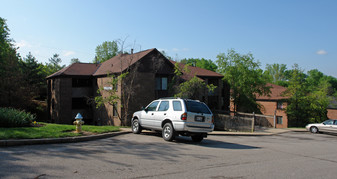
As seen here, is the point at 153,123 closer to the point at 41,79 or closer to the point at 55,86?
the point at 55,86

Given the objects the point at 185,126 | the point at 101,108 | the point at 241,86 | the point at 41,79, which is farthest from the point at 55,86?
the point at 185,126

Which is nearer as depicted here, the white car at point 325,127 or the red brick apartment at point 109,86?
the white car at point 325,127

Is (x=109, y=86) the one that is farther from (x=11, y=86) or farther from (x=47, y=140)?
(x=47, y=140)

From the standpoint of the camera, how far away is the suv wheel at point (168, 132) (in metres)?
10.5

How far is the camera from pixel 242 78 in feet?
103

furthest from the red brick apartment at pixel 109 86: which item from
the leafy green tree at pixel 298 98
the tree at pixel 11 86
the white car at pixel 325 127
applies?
the white car at pixel 325 127

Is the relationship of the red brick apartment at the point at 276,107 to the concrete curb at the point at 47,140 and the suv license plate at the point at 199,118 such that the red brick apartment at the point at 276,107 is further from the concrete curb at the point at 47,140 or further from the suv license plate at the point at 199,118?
the concrete curb at the point at 47,140

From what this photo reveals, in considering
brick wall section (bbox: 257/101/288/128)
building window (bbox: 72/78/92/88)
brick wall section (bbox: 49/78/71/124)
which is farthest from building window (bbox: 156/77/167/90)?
brick wall section (bbox: 257/101/288/128)

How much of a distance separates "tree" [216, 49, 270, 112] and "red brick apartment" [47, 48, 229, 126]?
1426 mm

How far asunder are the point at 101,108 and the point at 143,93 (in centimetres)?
588

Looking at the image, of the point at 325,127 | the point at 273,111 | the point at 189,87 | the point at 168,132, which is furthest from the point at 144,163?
the point at 273,111

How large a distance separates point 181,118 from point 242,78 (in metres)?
23.0

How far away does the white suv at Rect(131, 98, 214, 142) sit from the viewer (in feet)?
33.4

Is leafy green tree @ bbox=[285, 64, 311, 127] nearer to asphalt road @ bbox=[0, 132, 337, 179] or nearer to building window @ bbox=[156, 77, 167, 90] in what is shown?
building window @ bbox=[156, 77, 167, 90]
